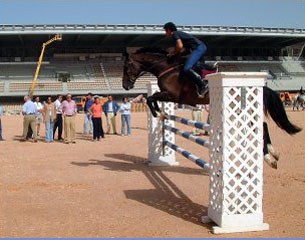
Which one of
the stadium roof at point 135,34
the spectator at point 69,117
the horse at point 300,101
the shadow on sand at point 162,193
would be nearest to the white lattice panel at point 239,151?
the shadow on sand at point 162,193

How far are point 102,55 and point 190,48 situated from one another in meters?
44.3

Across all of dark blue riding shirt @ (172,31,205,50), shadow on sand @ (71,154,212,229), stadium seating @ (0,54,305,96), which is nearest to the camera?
shadow on sand @ (71,154,212,229)

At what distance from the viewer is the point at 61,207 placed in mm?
5992

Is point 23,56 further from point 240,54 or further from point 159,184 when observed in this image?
point 159,184

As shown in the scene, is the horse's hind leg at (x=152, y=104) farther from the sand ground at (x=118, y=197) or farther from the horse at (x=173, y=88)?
the sand ground at (x=118, y=197)

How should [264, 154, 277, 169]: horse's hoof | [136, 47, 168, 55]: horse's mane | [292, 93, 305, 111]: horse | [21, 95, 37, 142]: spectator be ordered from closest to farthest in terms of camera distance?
1. [264, 154, 277, 169]: horse's hoof
2. [136, 47, 168, 55]: horse's mane
3. [21, 95, 37, 142]: spectator
4. [292, 93, 305, 111]: horse

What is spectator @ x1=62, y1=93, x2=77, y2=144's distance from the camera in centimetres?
1501

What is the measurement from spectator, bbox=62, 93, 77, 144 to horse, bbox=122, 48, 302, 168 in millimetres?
6965

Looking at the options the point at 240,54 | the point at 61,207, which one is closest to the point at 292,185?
the point at 61,207

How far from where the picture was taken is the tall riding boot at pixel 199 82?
23.1 ft

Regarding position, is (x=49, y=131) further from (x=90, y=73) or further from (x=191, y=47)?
(x=90, y=73)

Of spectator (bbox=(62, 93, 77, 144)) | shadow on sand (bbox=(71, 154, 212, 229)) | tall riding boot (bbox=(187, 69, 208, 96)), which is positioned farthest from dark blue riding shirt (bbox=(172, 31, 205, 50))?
spectator (bbox=(62, 93, 77, 144))

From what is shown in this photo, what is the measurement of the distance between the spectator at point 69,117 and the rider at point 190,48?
8.25 meters

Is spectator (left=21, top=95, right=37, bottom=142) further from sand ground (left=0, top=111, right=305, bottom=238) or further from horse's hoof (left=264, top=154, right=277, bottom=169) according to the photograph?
horse's hoof (left=264, top=154, right=277, bottom=169)
